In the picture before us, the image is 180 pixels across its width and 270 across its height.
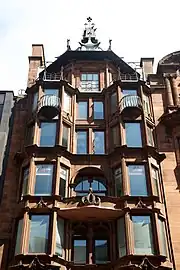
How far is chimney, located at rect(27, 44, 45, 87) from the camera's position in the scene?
3182 centimetres

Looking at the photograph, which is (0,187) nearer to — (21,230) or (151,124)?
(21,230)

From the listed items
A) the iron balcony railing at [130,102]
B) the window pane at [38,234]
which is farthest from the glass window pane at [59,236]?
the iron balcony railing at [130,102]

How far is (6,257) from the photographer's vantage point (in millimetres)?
21625

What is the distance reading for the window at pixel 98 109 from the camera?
28.6m

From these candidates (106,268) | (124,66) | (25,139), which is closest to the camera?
(106,268)

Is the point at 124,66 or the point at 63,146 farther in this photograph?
the point at 124,66

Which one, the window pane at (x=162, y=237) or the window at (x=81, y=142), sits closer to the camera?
the window pane at (x=162, y=237)

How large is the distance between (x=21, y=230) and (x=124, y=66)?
719 inches

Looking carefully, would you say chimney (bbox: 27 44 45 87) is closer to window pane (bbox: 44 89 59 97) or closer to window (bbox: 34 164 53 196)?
window pane (bbox: 44 89 59 97)

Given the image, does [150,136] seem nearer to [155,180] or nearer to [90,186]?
[155,180]

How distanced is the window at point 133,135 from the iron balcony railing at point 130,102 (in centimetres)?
147

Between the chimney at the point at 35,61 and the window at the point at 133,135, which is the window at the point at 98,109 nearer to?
the window at the point at 133,135

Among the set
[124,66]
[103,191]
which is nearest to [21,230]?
[103,191]

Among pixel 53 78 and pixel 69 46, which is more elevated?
pixel 69 46
